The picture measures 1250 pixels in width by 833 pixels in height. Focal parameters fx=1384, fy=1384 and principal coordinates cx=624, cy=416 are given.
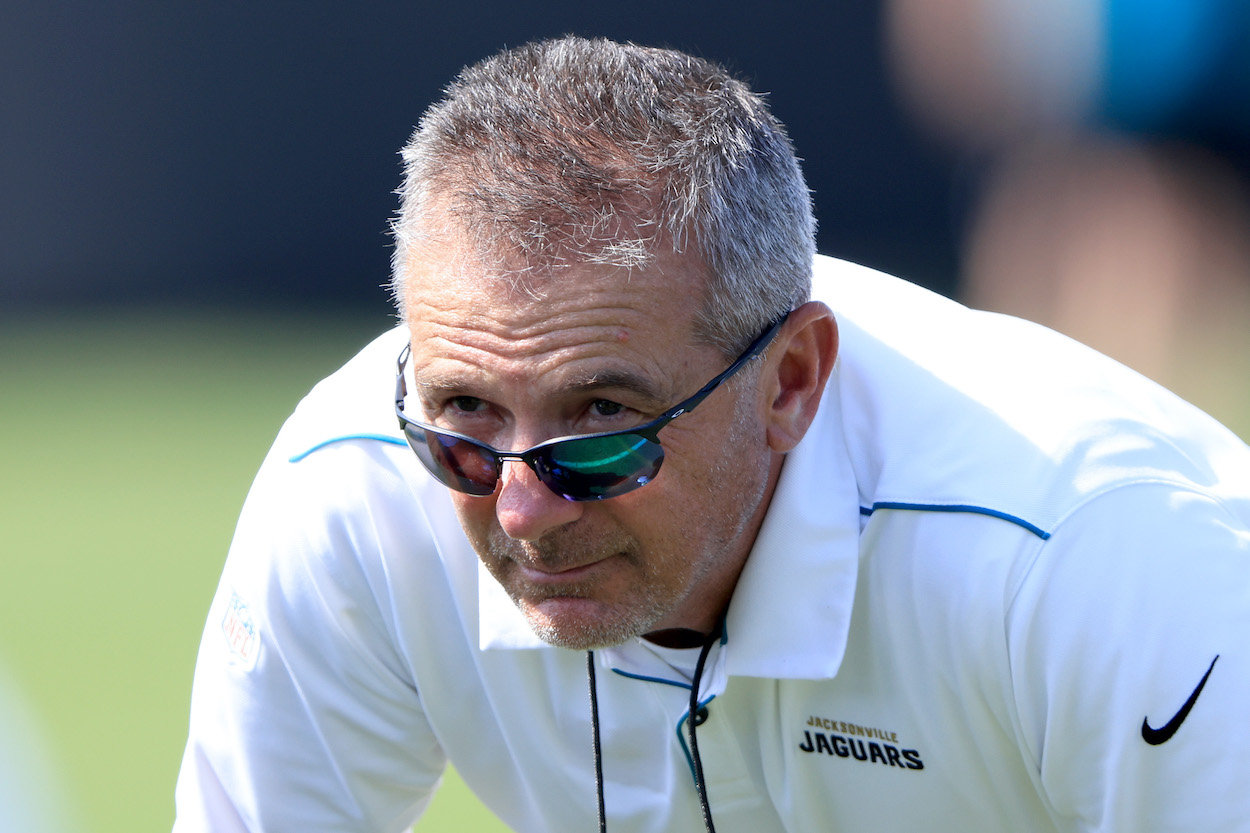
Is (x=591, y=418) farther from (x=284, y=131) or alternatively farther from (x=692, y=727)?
(x=284, y=131)

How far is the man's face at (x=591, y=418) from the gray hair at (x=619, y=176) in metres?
0.03

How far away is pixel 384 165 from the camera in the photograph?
21.0 feet

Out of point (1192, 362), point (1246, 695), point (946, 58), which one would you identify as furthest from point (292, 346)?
point (1246, 695)

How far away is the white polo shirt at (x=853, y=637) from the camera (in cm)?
143

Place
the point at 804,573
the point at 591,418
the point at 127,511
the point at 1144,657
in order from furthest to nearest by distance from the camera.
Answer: the point at 127,511, the point at 804,573, the point at 591,418, the point at 1144,657

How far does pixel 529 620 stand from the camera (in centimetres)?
163

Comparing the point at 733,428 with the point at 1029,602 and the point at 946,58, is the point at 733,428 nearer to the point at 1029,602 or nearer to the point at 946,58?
the point at 1029,602

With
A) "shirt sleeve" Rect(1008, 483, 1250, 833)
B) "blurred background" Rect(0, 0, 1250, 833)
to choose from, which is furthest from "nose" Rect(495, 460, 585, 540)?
"blurred background" Rect(0, 0, 1250, 833)

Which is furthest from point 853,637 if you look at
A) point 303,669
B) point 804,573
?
point 303,669

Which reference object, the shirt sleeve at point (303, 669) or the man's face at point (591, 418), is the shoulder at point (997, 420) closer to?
the man's face at point (591, 418)

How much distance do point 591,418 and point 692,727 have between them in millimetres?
431

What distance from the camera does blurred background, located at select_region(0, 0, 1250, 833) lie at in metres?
5.73

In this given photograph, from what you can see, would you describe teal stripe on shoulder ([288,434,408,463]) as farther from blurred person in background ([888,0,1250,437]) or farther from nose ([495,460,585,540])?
blurred person in background ([888,0,1250,437])

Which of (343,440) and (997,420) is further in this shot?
(343,440)
